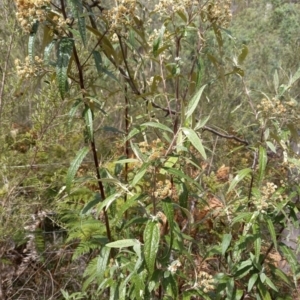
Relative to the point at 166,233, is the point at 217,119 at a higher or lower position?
lower

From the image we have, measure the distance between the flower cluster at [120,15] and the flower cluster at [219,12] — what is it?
0.95 feet

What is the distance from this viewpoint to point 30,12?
3.76ft

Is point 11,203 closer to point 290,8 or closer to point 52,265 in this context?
point 52,265

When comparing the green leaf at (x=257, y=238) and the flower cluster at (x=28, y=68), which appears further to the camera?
the green leaf at (x=257, y=238)

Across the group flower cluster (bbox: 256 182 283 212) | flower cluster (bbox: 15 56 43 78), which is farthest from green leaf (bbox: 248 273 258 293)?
flower cluster (bbox: 15 56 43 78)

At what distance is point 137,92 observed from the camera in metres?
1.70

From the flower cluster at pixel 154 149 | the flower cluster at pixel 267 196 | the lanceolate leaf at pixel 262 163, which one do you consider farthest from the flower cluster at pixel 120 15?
the flower cluster at pixel 267 196

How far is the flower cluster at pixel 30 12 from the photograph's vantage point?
114cm

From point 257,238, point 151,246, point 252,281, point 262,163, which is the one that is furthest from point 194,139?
point 252,281

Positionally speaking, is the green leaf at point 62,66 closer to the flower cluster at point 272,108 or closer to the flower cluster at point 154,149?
the flower cluster at point 154,149

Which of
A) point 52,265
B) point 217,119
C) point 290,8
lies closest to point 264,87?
point 217,119

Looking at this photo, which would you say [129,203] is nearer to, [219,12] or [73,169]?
[73,169]

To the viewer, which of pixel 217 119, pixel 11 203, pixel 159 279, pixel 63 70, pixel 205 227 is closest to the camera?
pixel 63 70

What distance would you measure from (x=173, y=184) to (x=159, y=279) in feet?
1.04
